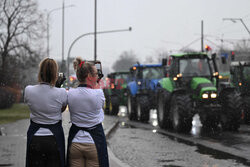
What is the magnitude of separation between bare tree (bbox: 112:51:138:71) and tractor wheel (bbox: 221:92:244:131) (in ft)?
461

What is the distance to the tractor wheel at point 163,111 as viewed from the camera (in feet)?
56.6

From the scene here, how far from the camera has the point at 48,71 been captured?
5172 mm

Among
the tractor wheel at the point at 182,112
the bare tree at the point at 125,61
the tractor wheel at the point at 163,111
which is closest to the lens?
the tractor wheel at the point at 182,112

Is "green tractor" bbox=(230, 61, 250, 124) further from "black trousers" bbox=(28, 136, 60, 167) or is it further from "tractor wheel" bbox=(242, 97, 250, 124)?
"black trousers" bbox=(28, 136, 60, 167)

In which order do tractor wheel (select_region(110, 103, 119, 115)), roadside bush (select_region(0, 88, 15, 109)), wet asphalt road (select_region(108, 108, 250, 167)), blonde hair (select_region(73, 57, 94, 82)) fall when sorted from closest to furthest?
blonde hair (select_region(73, 57, 94, 82))
wet asphalt road (select_region(108, 108, 250, 167))
tractor wheel (select_region(110, 103, 119, 115))
roadside bush (select_region(0, 88, 15, 109))

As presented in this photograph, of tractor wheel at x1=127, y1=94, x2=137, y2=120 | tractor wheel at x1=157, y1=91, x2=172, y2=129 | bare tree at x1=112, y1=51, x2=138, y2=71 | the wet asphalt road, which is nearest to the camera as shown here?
the wet asphalt road

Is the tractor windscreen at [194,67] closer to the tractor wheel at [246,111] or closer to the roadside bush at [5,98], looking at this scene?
the tractor wheel at [246,111]

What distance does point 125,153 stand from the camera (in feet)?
37.8

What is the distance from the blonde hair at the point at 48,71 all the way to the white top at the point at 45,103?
0.07 m

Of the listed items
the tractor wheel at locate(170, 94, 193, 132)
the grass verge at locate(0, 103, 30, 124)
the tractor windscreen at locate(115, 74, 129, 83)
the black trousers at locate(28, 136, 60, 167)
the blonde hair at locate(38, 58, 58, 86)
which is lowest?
the grass verge at locate(0, 103, 30, 124)

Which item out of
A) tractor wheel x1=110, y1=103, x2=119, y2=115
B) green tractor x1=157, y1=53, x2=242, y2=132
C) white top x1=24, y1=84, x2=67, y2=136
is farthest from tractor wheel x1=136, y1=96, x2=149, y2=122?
white top x1=24, y1=84, x2=67, y2=136

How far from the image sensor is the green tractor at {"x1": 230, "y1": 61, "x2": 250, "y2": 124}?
18875 millimetres

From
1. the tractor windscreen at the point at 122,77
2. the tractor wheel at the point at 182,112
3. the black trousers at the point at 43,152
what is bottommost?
the tractor wheel at the point at 182,112

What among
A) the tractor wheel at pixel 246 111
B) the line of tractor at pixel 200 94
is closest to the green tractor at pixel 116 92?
the line of tractor at pixel 200 94
